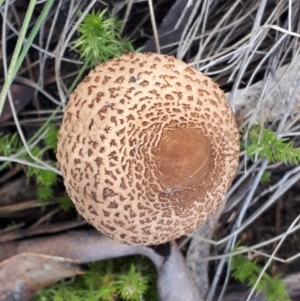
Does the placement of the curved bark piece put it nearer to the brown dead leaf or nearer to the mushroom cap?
the brown dead leaf

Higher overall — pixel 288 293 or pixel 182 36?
pixel 182 36

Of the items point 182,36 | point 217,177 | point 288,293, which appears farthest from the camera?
point 288,293

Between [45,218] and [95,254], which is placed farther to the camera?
[45,218]

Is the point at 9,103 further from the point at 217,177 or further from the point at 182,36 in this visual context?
the point at 217,177

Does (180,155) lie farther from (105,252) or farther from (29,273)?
(29,273)

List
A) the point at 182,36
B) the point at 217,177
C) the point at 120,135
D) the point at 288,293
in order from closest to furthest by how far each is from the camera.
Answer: the point at 120,135
the point at 217,177
the point at 182,36
the point at 288,293

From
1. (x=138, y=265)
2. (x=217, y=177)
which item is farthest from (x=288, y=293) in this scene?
(x=217, y=177)

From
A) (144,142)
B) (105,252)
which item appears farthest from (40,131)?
(144,142)
